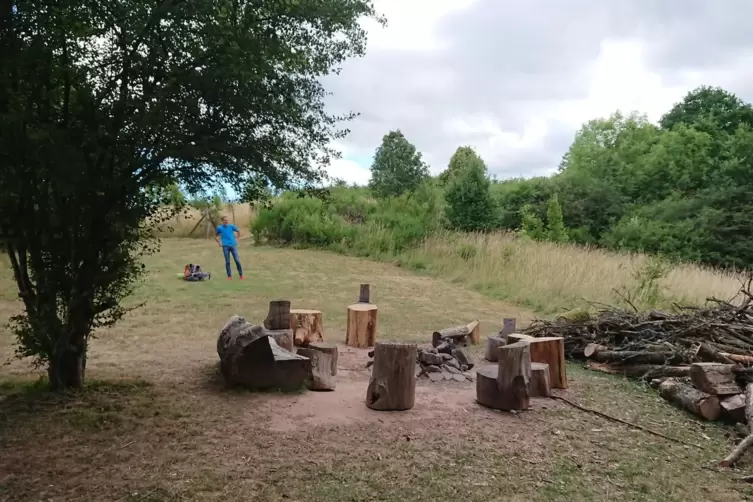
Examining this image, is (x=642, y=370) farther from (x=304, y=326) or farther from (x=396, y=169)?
(x=396, y=169)

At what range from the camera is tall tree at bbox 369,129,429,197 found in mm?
21328

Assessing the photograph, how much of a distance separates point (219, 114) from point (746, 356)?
4.83 meters

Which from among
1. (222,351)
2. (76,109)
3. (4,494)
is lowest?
(4,494)

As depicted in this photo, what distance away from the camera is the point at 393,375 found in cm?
401

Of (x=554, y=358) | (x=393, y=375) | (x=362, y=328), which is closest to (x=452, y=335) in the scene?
(x=362, y=328)

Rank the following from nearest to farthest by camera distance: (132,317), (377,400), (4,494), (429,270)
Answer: (4,494)
(377,400)
(132,317)
(429,270)

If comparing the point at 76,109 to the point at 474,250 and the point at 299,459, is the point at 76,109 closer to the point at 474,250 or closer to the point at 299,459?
the point at 299,459

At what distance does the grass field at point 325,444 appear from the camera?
293 cm

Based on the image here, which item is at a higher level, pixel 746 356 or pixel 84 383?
pixel 746 356

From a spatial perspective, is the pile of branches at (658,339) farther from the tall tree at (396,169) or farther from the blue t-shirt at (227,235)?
the tall tree at (396,169)

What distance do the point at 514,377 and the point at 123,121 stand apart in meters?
3.19

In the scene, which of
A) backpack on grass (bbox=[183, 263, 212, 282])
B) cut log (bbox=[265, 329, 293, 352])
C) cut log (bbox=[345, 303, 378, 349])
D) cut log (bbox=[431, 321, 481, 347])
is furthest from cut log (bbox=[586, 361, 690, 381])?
backpack on grass (bbox=[183, 263, 212, 282])

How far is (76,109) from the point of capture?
375 cm

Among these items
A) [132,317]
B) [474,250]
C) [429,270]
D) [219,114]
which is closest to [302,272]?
[429,270]
